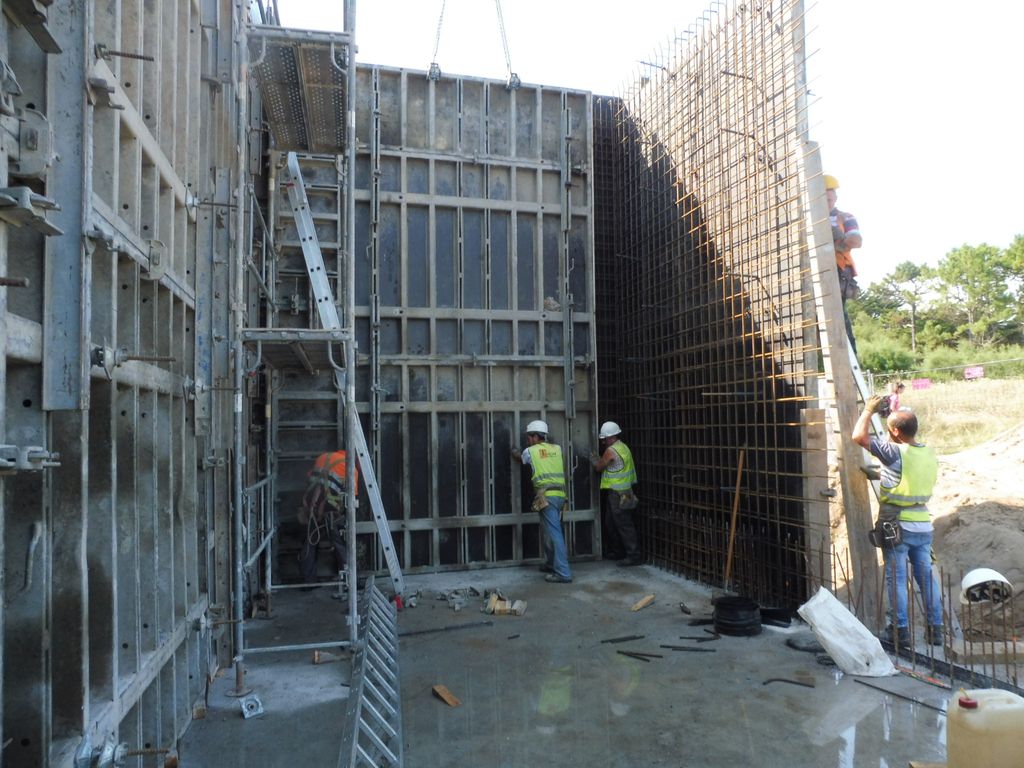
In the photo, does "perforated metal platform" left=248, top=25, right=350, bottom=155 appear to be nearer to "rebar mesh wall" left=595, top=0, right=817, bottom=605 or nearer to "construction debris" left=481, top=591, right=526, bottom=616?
"rebar mesh wall" left=595, top=0, right=817, bottom=605

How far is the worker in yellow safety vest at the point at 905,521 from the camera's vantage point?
19.8 feet

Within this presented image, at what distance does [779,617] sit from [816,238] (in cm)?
373

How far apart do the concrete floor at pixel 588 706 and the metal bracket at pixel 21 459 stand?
2892 mm

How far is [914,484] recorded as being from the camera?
19.8ft

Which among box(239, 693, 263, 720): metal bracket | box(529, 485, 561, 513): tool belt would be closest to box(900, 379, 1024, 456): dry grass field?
box(529, 485, 561, 513): tool belt

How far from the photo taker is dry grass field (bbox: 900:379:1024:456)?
833 inches

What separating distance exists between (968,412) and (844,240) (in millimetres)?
18606

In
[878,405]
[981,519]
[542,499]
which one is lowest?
[981,519]

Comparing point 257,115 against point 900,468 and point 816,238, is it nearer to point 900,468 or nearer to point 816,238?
point 816,238

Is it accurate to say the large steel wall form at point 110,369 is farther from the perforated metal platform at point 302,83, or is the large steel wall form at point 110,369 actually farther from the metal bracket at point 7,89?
the perforated metal platform at point 302,83

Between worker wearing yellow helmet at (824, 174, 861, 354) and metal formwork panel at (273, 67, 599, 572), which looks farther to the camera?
metal formwork panel at (273, 67, 599, 572)

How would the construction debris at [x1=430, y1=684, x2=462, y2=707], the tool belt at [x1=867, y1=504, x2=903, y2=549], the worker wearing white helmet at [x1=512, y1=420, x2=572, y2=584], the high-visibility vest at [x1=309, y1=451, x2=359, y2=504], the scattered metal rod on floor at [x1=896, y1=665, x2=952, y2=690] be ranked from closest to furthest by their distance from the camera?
the construction debris at [x1=430, y1=684, x2=462, y2=707] < the scattered metal rod on floor at [x1=896, y1=665, x2=952, y2=690] < the tool belt at [x1=867, y1=504, x2=903, y2=549] < the high-visibility vest at [x1=309, y1=451, x2=359, y2=504] < the worker wearing white helmet at [x1=512, y1=420, x2=572, y2=584]

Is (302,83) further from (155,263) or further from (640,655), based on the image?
(640,655)

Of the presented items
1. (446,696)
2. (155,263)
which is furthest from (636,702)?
(155,263)
